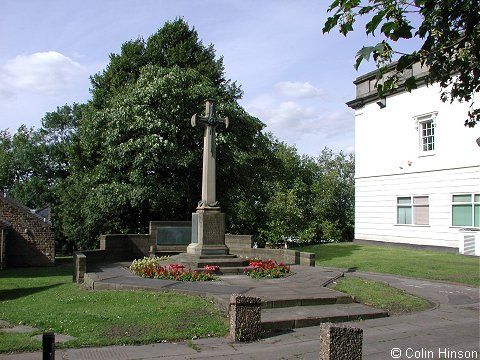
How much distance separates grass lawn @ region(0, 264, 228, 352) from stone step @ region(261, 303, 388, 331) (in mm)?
934

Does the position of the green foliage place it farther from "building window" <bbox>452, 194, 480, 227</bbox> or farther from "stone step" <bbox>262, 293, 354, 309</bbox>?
"stone step" <bbox>262, 293, 354, 309</bbox>

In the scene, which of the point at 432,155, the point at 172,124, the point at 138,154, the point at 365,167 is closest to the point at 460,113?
the point at 432,155

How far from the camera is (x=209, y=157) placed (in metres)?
17.6

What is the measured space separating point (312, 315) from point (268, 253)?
995 cm

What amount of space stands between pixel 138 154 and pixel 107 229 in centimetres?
606

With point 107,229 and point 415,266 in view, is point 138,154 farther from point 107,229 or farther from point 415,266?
point 415,266

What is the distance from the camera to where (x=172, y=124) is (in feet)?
79.5

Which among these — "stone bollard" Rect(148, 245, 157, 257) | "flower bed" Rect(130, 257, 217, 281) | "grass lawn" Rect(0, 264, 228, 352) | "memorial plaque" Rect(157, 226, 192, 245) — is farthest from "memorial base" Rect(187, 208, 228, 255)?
"grass lawn" Rect(0, 264, 228, 352)

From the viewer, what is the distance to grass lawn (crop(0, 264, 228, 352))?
8000 millimetres

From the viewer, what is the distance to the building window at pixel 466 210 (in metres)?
24.7

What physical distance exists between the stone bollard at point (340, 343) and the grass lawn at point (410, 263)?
35.2 feet

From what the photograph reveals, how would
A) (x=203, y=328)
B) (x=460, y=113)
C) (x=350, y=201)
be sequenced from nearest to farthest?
1. (x=203, y=328)
2. (x=460, y=113)
3. (x=350, y=201)

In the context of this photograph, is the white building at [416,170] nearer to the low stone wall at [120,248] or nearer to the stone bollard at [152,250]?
the stone bollard at [152,250]

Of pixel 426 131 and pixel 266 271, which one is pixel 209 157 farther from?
pixel 426 131
